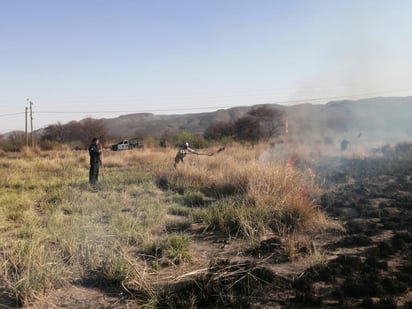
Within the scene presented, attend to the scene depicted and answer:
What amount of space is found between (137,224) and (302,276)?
3750 mm

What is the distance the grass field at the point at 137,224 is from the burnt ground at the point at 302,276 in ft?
0.74

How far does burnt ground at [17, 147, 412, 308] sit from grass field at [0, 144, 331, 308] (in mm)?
225

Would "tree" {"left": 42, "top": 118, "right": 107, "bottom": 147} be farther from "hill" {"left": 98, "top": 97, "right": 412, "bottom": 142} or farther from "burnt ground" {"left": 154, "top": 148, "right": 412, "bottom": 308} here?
"burnt ground" {"left": 154, "top": 148, "right": 412, "bottom": 308}

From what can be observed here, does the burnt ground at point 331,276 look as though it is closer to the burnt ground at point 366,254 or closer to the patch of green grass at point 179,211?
the burnt ground at point 366,254

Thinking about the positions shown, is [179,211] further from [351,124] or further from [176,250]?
[351,124]

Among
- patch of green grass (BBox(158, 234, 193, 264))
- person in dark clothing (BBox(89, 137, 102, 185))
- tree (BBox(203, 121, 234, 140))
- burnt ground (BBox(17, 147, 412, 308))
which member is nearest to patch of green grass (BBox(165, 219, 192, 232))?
burnt ground (BBox(17, 147, 412, 308))

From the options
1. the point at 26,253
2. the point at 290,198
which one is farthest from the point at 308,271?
the point at 26,253

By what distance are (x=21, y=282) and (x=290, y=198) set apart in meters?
5.75

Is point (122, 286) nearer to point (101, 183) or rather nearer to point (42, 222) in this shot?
point (42, 222)

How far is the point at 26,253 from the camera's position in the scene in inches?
247

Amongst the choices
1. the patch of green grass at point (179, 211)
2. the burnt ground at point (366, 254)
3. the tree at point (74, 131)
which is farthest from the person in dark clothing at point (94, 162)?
the tree at point (74, 131)

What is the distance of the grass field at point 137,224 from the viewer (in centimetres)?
580

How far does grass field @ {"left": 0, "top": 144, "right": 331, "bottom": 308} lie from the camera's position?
5.80 meters

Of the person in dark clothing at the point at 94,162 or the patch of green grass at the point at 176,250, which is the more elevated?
→ the person in dark clothing at the point at 94,162
